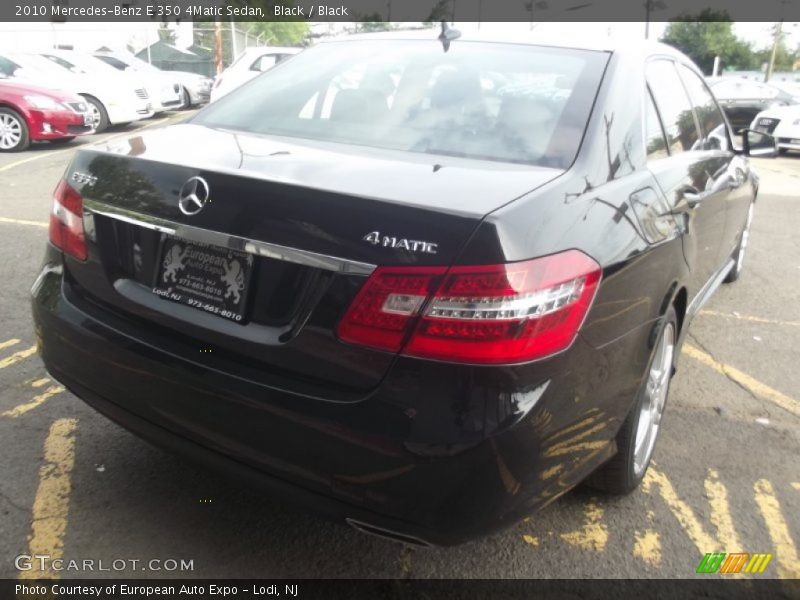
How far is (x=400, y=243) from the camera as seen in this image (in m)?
1.74

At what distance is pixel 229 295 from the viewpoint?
1982 millimetres

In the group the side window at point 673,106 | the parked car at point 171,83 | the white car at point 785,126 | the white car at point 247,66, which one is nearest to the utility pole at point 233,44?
the parked car at point 171,83

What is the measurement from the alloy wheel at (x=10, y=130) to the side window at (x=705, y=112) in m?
10.2

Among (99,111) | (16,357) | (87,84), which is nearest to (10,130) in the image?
(99,111)

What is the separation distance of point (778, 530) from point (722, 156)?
192cm

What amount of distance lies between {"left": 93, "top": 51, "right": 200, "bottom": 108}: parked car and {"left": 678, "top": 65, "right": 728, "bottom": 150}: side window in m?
13.6

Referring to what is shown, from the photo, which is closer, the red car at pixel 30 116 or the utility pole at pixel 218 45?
the red car at pixel 30 116

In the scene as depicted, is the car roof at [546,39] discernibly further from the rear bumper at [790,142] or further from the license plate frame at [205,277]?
the rear bumper at [790,142]

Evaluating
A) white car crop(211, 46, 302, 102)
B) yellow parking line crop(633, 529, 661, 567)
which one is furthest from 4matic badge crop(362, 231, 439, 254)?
white car crop(211, 46, 302, 102)

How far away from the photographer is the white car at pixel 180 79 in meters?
17.8

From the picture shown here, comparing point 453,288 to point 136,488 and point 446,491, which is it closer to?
point 446,491

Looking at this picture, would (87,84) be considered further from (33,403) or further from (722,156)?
(722,156)

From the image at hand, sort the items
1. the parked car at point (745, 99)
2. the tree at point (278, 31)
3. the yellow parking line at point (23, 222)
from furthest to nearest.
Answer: the tree at point (278, 31)
the parked car at point (745, 99)
the yellow parking line at point (23, 222)

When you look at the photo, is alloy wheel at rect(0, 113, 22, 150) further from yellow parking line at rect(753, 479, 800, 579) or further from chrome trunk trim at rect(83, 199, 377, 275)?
yellow parking line at rect(753, 479, 800, 579)
